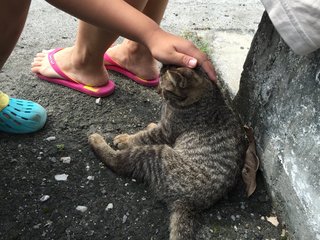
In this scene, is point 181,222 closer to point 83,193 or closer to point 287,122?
point 83,193

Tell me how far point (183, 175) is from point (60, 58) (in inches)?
51.1

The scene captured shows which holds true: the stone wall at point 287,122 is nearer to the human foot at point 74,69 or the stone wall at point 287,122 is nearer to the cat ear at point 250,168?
the cat ear at point 250,168

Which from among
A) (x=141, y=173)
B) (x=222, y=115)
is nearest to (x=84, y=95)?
(x=141, y=173)

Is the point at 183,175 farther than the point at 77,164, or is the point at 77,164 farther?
the point at 77,164

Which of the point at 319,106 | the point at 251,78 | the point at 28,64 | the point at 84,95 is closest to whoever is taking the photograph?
the point at 319,106

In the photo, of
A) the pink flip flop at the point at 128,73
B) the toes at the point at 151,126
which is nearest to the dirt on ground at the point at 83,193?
the toes at the point at 151,126

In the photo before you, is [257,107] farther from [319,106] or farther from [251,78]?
[319,106]

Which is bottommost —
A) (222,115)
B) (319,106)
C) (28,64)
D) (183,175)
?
(28,64)

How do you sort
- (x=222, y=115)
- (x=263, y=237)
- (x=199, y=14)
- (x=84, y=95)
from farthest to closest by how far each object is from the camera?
(x=199, y=14)
(x=84, y=95)
(x=222, y=115)
(x=263, y=237)

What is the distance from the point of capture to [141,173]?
2.18 metres

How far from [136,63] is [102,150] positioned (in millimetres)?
870

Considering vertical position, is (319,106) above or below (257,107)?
above

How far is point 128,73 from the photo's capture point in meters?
2.95

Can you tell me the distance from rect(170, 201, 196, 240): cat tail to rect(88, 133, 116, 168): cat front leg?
0.44 metres
